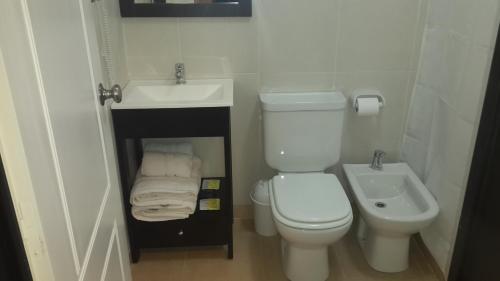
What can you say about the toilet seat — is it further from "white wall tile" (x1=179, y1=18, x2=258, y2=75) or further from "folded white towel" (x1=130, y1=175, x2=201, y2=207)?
"white wall tile" (x1=179, y1=18, x2=258, y2=75)

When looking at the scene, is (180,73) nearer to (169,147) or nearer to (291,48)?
(169,147)

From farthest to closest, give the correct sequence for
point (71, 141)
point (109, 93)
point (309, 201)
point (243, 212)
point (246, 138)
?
point (243, 212) < point (246, 138) < point (309, 201) < point (109, 93) < point (71, 141)

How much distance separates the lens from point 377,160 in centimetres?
219

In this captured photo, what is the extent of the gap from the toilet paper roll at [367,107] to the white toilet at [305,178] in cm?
11

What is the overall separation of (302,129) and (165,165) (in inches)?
26.8

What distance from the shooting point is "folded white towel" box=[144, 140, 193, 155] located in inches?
83.1

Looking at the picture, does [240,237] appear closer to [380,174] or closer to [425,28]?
[380,174]

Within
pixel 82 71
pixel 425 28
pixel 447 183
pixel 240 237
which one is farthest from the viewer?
pixel 240 237

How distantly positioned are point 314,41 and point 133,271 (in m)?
1.44

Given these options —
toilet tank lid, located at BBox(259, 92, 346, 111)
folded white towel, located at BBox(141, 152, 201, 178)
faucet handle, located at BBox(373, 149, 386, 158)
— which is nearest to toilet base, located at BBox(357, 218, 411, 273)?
faucet handle, located at BBox(373, 149, 386, 158)

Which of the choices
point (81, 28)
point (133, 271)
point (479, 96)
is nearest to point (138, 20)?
point (81, 28)

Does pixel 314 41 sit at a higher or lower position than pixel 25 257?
higher

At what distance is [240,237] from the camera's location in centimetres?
233

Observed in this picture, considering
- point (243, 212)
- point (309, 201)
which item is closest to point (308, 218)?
point (309, 201)
